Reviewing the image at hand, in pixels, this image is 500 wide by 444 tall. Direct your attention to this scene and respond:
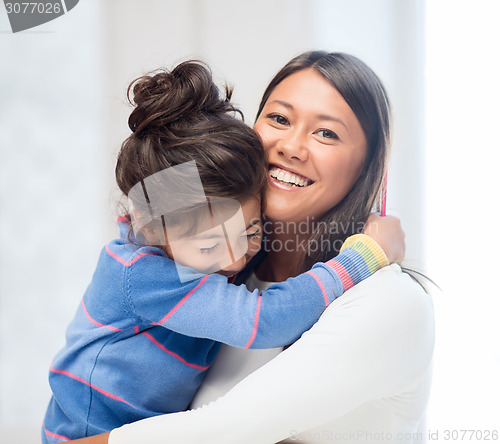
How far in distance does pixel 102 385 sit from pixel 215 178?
1.42ft

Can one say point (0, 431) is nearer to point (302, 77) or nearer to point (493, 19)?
point (302, 77)

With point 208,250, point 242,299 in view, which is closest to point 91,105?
point 208,250

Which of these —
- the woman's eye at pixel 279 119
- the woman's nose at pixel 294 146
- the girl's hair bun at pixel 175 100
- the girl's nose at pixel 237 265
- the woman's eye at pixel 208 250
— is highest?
the girl's hair bun at pixel 175 100

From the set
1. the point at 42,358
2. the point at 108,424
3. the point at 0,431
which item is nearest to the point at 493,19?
the point at 108,424

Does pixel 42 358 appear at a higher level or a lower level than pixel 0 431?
higher

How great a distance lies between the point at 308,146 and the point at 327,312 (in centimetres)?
29

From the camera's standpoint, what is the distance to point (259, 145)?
39.1 inches

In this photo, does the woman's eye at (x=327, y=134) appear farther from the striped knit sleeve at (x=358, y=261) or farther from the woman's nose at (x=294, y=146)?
the striped knit sleeve at (x=358, y=261)

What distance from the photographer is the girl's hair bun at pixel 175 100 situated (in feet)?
3.19

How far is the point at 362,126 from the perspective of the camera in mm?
1012

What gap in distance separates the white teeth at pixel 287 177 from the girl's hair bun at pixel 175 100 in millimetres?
138

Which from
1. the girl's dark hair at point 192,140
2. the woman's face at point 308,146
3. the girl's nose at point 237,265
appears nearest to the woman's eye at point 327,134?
the woman's face at point 308,146

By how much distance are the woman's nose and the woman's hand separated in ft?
0.57

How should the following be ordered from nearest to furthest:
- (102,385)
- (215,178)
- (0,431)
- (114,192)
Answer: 1. (215,178)
2. (102,385)
3. (114,192)
4. (0,431)
